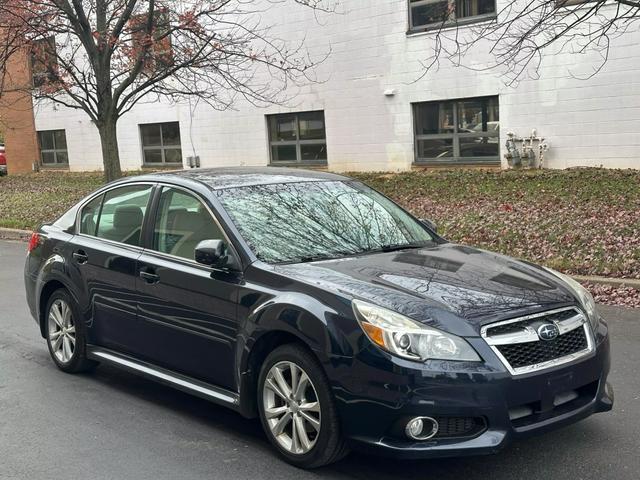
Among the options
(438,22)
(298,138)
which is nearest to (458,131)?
(438,22)

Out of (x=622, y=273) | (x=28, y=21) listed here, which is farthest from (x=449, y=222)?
(x=28, y=21)

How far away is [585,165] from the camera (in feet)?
47.9

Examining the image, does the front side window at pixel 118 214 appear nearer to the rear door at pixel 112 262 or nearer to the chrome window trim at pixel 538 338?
the rear door at pixel 112 262

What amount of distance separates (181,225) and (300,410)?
1617mm

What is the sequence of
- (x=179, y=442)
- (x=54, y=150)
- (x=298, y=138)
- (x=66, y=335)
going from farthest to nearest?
1. (x=54, y=150)
2. (x=298, y=138)
3. (x=66, y=335)
4. (x=179, y=442)

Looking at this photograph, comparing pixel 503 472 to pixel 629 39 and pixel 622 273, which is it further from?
pixel 629 39

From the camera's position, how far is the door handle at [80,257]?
5555mm

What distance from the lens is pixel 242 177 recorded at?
5.21 m

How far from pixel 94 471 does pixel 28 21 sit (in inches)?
516

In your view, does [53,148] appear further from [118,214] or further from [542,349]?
[542,349]

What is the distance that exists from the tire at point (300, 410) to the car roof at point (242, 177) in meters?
1.42

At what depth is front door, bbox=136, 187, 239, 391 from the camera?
4.39 meters

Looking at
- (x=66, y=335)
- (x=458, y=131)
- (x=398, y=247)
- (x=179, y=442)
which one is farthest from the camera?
(x=458, y=131)

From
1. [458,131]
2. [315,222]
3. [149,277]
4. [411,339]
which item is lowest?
[411,339]
